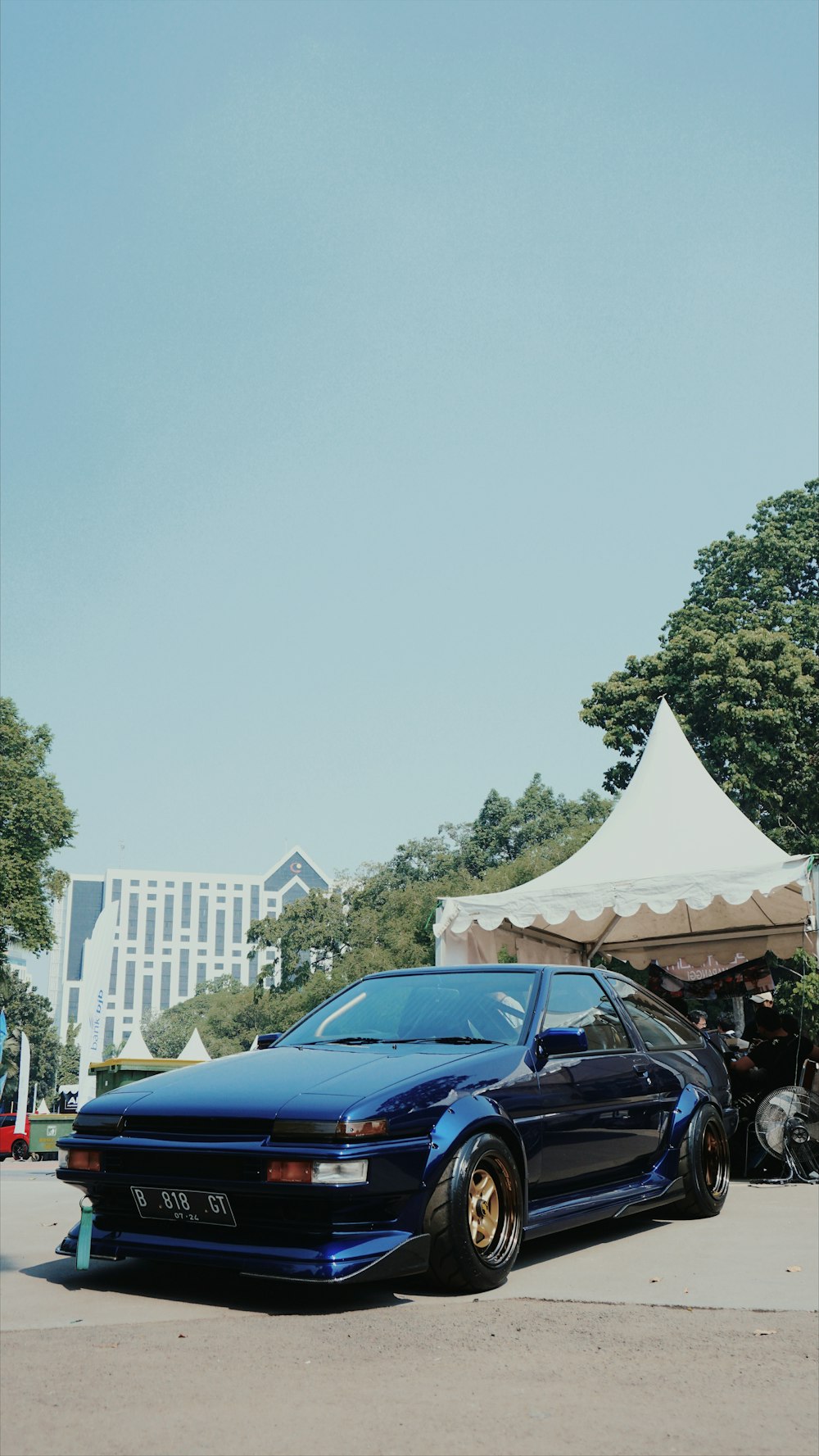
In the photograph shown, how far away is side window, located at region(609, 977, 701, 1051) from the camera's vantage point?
687 centimetres

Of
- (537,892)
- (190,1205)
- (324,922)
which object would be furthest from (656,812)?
(324,922)

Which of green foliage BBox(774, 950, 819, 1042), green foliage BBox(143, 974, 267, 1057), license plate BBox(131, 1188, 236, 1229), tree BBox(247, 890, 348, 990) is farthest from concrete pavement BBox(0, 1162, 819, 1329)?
green foliage BBox(143, 974, 267, 1057)

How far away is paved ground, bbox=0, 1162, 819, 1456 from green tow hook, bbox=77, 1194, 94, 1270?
0.12 metres

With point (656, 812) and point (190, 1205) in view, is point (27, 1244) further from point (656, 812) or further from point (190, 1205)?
point (656, 812)

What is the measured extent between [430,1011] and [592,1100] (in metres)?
0.86

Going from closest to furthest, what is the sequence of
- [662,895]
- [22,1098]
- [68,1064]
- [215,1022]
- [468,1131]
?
[468,1131] < [662,895] < [22,1098] < [215,1022] < [68,1064]

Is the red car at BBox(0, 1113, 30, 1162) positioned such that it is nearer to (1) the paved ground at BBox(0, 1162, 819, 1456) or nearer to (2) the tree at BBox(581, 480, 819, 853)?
(2) the tree at BBox(581, 480, 819, 853)

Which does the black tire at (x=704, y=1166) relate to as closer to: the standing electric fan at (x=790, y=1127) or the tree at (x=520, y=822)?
the standing electric fan at (x=790, y=1127)

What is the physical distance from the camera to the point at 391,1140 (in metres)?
4.53

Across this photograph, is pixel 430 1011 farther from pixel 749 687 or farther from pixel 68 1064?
pixel 68 1064


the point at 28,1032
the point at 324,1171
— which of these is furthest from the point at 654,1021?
the point at 28,1032

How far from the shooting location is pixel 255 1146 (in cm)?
449

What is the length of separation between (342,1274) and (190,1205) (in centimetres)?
68

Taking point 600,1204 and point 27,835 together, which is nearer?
point 600,1204
